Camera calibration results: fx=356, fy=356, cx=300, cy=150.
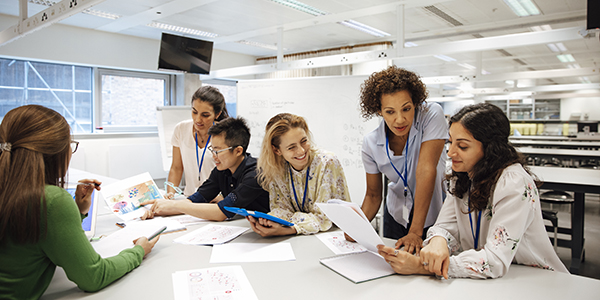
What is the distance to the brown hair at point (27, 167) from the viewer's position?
92 centimetres

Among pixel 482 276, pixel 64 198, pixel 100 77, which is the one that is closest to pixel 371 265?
pixel 482 276

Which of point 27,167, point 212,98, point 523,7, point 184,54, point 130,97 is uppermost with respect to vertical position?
point 523,7

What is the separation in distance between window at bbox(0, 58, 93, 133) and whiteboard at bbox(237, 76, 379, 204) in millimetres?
3227

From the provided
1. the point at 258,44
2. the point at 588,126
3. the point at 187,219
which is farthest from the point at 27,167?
the point at 588,126

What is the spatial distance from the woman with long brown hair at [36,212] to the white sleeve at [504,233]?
1130 mm

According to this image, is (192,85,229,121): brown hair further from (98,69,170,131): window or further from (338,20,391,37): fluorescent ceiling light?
(98,69,170,131): window

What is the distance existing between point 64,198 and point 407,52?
3470mm

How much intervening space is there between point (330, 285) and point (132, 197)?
4.67 feet

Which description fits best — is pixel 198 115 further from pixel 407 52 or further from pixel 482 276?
pixel 407 52

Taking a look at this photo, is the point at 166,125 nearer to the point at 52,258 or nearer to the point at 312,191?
the point at 312,191

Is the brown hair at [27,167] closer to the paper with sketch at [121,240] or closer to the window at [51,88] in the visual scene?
the paper with sketch at [121,240]

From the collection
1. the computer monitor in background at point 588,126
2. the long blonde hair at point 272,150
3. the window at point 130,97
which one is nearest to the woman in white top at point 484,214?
the long blonde hair at point 272,150

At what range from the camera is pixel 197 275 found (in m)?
1.19

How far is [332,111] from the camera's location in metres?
4.13
